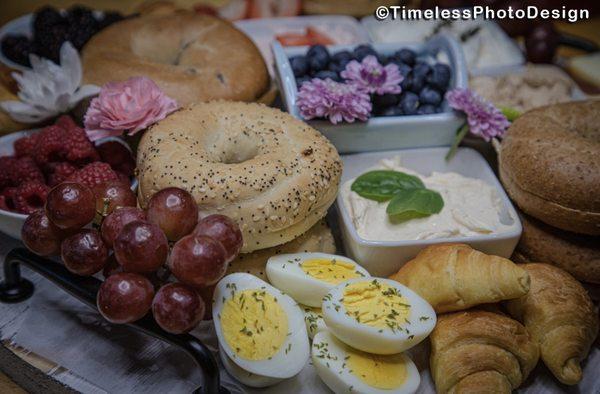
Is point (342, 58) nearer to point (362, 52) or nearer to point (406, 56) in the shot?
point (362, 52)

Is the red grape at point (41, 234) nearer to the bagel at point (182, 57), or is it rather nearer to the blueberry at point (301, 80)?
the bagel at point (182, 57)

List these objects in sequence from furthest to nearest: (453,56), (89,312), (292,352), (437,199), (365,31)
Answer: (365,31) → (453,56) → (437,199) → (89,312) → (292,352)

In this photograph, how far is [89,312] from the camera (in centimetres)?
145

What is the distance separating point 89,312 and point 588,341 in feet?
3.97

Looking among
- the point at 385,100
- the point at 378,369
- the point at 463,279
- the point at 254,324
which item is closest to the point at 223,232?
the point at 254,324

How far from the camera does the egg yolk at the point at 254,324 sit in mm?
1189

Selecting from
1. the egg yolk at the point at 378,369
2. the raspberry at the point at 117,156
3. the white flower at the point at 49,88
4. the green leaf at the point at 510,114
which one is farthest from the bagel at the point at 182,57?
the egg yolk at the point at 378,369

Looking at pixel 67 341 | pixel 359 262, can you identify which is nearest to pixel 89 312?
pixel 67 341

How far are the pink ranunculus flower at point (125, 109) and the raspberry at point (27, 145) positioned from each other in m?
0.17

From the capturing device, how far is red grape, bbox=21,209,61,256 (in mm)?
1234

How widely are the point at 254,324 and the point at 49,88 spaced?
3.17 ft

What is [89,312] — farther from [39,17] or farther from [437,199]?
[39,17]

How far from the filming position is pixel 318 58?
1.93m

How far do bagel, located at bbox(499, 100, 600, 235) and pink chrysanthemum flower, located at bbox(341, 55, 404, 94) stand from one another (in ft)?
1.27
